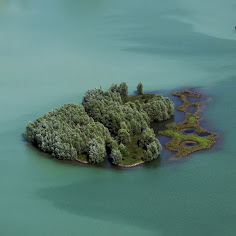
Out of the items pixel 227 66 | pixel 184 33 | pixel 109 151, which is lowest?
pixel 109 151

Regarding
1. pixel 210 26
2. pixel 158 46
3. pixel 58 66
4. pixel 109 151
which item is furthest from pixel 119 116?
pixel 210 26

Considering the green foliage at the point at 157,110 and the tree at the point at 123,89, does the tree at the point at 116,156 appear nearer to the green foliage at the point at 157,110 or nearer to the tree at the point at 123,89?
the green foliage at the point at 157,110

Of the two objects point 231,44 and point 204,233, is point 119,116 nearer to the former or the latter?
point 204,233

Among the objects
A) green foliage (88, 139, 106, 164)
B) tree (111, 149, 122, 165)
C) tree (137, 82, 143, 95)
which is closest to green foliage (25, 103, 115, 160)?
green foliage (88, 139, 106, 164)

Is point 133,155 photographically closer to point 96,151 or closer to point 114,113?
point 96,151

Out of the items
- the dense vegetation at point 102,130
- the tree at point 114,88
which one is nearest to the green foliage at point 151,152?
the dense vegetation at point 102,130

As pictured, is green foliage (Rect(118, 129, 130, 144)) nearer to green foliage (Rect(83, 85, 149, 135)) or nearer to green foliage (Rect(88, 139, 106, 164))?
green foliage (Rect(83, 85, 149, 135))

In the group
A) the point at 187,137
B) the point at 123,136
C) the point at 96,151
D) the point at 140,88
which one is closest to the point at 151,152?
the point at 123,136
